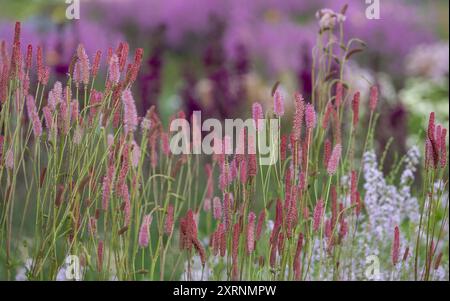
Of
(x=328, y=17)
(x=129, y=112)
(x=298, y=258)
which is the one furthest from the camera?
(x=328, y=17)

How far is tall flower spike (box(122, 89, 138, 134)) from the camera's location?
184 centimetres

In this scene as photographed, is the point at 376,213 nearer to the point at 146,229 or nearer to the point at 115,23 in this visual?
the point at 146,229

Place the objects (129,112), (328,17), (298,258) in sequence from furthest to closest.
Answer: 1. (328,17)
2. (298,258)
3. (129,112)

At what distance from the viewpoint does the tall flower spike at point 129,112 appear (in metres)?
1.84

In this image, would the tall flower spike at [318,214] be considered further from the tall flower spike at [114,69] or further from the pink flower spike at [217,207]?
the tall flower spike at [114,69]

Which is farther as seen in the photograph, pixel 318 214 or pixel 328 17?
pixel 328 17

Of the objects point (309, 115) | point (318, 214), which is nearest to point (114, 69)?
point (309, 115)

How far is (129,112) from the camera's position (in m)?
1.88

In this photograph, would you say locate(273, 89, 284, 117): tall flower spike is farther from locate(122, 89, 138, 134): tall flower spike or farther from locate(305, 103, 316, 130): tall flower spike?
locate(122, 89, 138, 134): tall flower spike

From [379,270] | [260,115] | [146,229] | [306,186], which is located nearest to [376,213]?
[379,270]

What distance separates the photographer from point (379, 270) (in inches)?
100

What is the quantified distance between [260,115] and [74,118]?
431mm

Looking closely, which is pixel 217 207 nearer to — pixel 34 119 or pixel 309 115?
pixel 309 115

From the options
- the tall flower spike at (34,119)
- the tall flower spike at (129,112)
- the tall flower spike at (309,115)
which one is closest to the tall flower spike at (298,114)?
the tall flower spike at (309,115)
